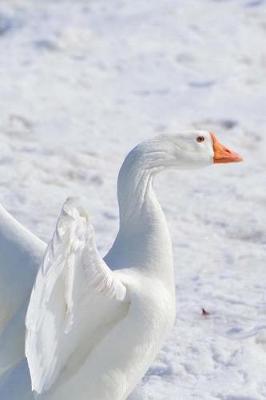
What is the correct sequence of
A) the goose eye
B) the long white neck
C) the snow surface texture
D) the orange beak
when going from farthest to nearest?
the snow surface texture, the orange beak, the goose eye, the long white neck

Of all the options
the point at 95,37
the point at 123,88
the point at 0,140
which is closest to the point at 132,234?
the point at 0,140

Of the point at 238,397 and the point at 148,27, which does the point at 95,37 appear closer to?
the point at 148,27

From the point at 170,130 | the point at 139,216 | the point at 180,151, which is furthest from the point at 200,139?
the point at 170,130

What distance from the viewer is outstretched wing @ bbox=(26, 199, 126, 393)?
4.40 meters

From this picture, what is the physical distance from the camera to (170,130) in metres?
9.48

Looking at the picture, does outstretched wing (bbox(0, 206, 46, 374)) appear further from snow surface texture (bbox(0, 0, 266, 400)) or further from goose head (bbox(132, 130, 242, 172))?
snow surface texture (bbox(0, 0, 266, 400))

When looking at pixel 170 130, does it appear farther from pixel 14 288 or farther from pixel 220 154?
pixel 14 288

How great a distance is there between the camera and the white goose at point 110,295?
4500mm

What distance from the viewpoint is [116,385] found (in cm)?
509

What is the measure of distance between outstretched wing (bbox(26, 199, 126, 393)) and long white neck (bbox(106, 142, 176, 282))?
0.93 feet

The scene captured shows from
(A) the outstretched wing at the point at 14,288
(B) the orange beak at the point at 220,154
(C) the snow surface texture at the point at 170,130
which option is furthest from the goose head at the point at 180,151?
(C) the snow surface texture at the point at 170,130

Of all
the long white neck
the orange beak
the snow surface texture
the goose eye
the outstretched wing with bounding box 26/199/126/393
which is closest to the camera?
the outstretched wing with bounding box 26/199/126/393

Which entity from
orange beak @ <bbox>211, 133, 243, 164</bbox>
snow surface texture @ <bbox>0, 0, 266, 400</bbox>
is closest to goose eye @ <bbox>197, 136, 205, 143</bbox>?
orange beak @ <bbox>211, 133, 243, 164</bbox>

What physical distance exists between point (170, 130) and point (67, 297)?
490cm
